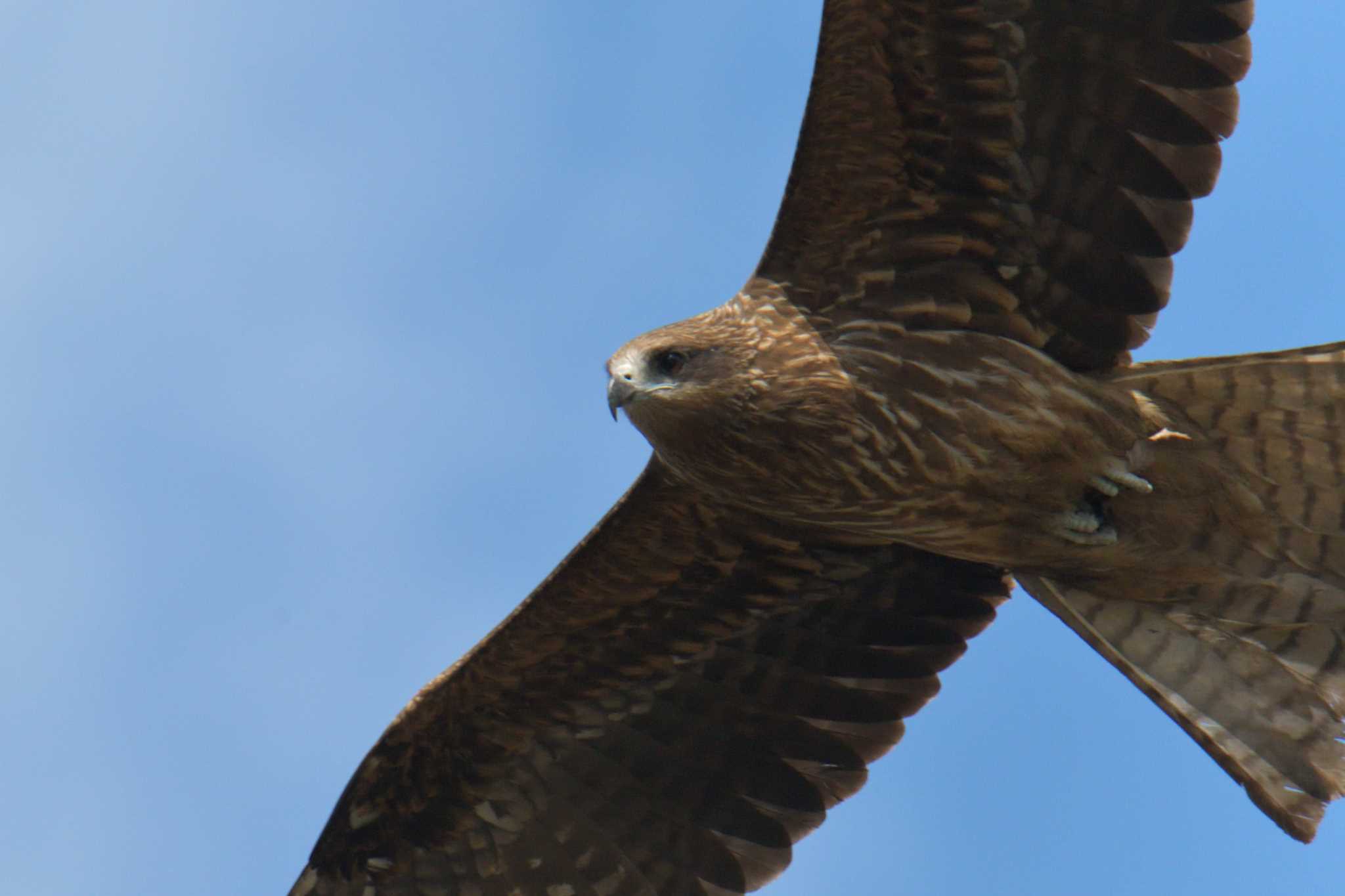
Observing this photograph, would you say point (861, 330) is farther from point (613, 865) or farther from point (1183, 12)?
point (613, 865)

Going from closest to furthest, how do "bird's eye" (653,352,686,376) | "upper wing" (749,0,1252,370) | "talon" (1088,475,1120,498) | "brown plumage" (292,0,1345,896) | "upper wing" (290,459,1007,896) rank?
A: "upper wing" (749,0,1252,370) < "brown plumage" (292,0,1345,896) < "bird's eye" (653,352,686,376) < "talon" (1088,475,1120,498) < "upper wing" (290,459,1007,896)

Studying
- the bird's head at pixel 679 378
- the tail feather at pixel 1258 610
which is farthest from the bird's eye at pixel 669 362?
the tail feather at pixel 1258 610

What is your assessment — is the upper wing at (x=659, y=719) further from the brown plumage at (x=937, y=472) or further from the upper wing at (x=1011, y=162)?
the upper wing at (x=1011, y=162)

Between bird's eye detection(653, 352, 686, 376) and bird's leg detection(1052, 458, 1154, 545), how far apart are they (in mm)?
1956

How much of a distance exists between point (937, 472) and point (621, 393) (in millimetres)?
1533

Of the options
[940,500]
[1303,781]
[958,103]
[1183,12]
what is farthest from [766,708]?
[1183,12]

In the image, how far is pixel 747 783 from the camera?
10102mm

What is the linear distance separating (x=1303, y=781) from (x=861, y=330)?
3109mm

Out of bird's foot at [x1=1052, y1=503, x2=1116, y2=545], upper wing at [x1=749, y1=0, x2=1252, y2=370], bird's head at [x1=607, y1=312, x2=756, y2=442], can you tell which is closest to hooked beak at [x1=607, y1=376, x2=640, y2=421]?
bird's head at [x1=607, y1=312, x2=756, y2=442]

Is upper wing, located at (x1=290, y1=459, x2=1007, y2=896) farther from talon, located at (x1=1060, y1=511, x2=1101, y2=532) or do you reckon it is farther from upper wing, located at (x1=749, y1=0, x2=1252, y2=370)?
upper wing, located at (x1=749, y1=0, x2=1252, y2=370)

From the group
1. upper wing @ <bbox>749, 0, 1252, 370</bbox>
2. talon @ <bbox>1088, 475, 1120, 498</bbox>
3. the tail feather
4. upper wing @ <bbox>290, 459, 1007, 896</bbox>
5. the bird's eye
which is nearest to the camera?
upper wing @ <bbox>749, 0, 1252, 370</bbox>

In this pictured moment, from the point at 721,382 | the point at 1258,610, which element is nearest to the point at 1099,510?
the point at 1258,610

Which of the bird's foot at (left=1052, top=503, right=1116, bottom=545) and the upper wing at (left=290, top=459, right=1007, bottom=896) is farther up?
the bird's foot at (left=1052, top=503, right=1116, bottom=545)

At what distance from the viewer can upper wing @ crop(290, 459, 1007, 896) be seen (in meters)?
9.83
